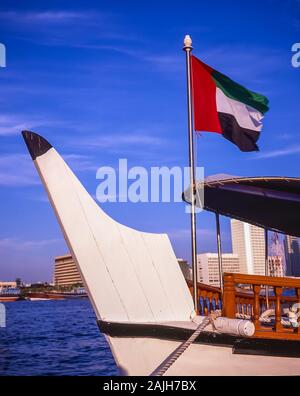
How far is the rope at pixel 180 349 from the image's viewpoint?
18.2ft

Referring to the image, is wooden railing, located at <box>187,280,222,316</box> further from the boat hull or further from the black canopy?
the boat hull

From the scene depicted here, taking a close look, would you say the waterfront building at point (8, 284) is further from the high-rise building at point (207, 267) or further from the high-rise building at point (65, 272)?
the high-rise building at point (207, 267)

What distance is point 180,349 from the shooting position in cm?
580

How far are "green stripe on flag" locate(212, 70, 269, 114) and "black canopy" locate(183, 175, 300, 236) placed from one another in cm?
152

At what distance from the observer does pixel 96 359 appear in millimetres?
15367

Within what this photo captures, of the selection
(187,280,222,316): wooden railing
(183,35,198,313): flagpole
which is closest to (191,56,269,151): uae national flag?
(183,35,198,313): flagpole

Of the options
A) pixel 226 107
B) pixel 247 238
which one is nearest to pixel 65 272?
pixel 247 238

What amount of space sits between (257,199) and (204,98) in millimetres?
2639

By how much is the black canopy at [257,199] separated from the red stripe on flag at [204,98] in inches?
38.2

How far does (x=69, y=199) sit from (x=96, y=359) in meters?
10.6

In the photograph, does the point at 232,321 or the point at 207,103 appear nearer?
the point at 232,321
